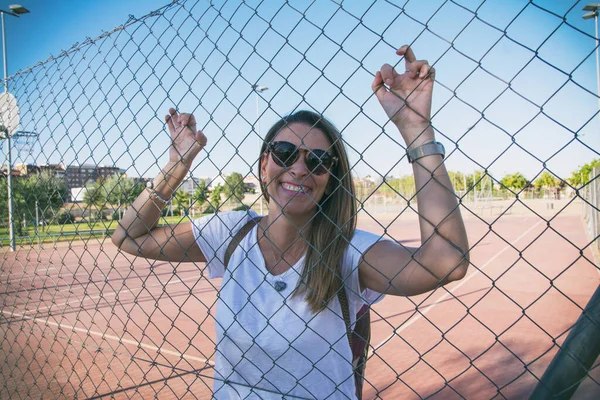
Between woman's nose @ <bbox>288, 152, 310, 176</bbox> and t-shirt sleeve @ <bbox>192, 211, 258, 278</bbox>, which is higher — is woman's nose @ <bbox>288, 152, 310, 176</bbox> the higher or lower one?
the higher one

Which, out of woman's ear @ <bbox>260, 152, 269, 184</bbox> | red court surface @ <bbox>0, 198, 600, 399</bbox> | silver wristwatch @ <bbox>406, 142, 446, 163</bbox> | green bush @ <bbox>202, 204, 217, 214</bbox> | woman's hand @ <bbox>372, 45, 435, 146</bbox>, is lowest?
red court surface @ <bbox>0, 198, 600, 399</bbox>

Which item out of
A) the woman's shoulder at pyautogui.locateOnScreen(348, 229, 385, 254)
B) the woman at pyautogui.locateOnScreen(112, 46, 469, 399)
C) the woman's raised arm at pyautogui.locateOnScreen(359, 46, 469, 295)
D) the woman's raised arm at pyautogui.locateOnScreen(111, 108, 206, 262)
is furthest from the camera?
the woman's raised arm at pyautogui.locateOnScreen(111, 108, 206, 262)

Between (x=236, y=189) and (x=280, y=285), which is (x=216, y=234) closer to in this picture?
(x=236, y=189)

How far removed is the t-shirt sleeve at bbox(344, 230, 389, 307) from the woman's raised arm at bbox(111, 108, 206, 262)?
2.79ft

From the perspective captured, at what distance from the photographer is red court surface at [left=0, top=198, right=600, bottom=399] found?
3.62m

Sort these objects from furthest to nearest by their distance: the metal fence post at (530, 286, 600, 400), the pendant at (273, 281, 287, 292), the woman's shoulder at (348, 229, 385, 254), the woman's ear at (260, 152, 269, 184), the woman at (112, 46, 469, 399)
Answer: the woman's ear at (260, 152, 269, 184)
the pendant at (273, 281, 287, 292)
the woman's shoulder at (348, 229, 385, 254)
the woman at (112, 46, 469, 399)
the metal fence post at (530, 286, 600, 400)

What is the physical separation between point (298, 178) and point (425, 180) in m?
0.57

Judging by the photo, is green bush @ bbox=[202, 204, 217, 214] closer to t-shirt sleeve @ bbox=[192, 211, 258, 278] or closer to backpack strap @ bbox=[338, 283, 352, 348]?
t-shirt sleeve @ bbox=[192, 211, 258, 278]

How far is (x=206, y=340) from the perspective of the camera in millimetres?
6480

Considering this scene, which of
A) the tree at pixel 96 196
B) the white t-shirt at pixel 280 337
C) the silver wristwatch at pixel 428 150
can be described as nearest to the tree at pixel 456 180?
the silver wristwatch at pixel 428 150

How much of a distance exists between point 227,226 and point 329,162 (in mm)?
613

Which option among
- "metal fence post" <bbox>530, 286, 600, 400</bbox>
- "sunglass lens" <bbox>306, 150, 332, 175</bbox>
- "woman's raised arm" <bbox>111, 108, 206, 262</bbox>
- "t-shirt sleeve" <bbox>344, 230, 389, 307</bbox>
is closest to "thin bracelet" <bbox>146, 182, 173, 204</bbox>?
"woman's raised arm" <bbox>111, 108, 206, 262</bbox>

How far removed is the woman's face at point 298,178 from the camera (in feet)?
5.72

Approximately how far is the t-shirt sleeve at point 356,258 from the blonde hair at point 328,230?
3 centimetres
